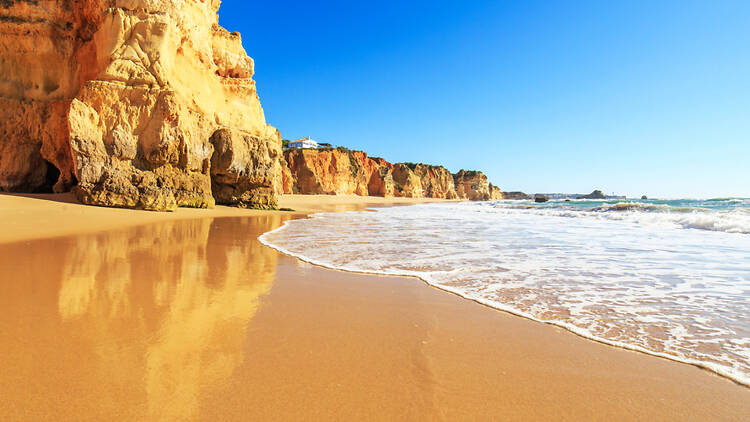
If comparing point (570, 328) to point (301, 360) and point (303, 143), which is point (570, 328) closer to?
point (301, 360)

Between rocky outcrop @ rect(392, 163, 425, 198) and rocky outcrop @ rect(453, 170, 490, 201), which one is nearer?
rocky outcrop @ rect(392, 163, 425, 198)

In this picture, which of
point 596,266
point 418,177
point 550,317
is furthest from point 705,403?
point 418,177

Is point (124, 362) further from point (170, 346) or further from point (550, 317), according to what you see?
point (550, 317)

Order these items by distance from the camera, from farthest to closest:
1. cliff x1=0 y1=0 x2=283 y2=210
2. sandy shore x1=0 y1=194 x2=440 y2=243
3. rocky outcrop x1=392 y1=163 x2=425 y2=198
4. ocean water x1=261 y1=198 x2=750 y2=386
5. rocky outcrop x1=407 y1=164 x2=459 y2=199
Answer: rocky outcrop x1=407 y1=164 x2=459 y2=199 → rocky outcrop x1=392 y1=163 x2=425 y2=198 → cliff x1=0 y1=0 x2=283 y2=210 → sandy shore x1=0 y1=194 x2=440 y2=243 → ocean water x1=261 y1=198 x2=750 y2=386

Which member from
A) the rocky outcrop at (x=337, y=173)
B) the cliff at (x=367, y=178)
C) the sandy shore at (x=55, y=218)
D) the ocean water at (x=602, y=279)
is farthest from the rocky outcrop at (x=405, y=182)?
the ocean water at (x=602, y=279)

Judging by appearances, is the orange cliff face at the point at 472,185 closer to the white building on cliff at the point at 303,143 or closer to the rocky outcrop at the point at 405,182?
the rocky outcrop at the point at 405,182

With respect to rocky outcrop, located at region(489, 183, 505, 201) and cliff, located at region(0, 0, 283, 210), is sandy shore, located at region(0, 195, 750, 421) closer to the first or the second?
cliff, located at region(0, 0, 283, 210)

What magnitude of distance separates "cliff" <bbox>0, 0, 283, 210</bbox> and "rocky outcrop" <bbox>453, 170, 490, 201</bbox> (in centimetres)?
8836

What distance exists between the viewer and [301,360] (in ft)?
6.44

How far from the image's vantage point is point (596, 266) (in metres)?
4.85

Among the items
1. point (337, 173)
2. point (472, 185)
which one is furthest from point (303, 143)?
point (472, 185)

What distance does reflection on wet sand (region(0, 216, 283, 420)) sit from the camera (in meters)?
1.51

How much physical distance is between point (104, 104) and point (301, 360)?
14.0m

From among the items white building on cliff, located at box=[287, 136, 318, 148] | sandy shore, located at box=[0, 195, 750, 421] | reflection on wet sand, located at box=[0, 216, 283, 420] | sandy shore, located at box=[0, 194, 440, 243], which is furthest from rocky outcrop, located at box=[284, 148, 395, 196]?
sandy shore, located at box=[0, 195, 750, 421]
